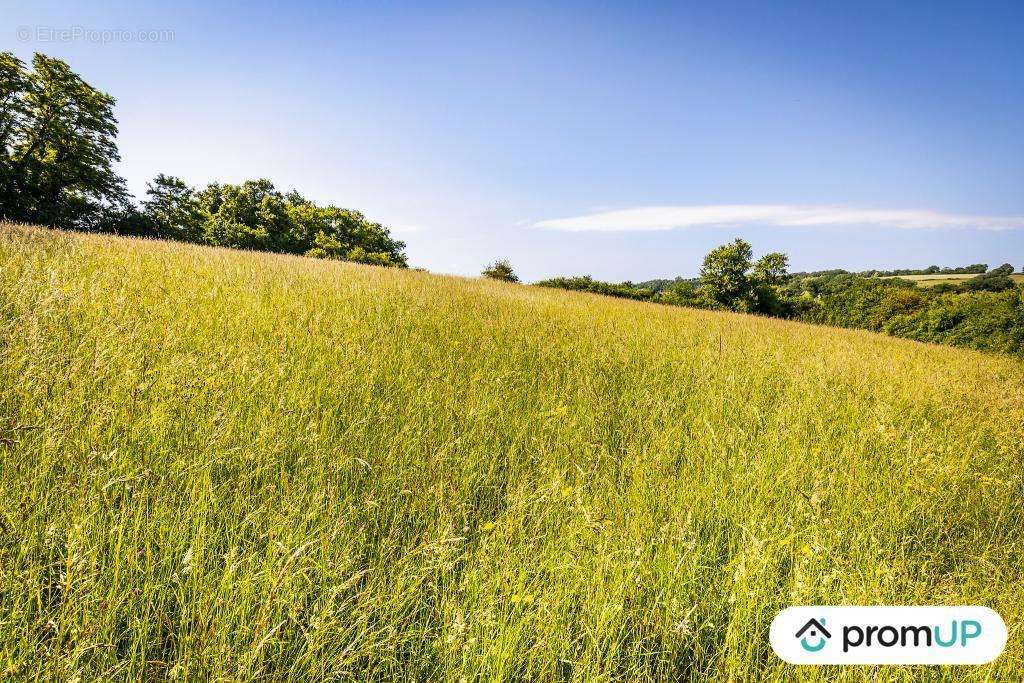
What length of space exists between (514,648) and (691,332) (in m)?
5.95

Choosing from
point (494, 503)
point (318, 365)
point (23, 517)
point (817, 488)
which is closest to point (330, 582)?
point (494, 503)

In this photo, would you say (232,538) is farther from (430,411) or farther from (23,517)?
(430,411)

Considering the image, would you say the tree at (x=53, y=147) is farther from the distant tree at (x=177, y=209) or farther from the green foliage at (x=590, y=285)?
the green foliage at (x=590, y=285)

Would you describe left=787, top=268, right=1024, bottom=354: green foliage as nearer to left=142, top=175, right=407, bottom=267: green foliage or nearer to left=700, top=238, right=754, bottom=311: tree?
left=700, top=238, right=754, bottom=311: tree

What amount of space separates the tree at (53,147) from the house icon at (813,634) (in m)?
33.8

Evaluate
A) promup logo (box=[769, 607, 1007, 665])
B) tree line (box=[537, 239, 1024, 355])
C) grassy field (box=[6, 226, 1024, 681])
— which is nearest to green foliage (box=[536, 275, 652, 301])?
tree line (box=[537, 239, 1024, 355])

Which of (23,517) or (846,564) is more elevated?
(23,517)

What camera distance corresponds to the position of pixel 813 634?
54.2 inches

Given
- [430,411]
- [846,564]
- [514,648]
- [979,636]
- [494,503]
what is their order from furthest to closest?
1. [430,411]
2. [494,503]
3. [846,564]
4. [979,636]
5. [514,648]

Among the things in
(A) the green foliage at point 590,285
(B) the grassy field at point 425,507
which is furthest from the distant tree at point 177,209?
(B) the grassy field at point 425,507

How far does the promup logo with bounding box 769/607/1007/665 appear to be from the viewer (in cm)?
132

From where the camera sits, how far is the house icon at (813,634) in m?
1.34

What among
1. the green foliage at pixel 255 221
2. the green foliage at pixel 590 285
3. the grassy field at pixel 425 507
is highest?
the green foliage at pixel 255 221

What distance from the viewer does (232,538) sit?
142 centimetres
